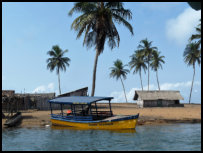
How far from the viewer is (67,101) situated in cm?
1777

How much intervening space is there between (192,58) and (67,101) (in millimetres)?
40230

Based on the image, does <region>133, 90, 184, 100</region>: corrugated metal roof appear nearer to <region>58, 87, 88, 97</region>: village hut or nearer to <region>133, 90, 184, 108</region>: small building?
<region>133, 90, 184, 108</region>: small building

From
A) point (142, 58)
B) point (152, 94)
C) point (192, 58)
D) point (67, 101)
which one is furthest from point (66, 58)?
point (67, 101)

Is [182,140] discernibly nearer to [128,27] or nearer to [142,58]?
[128,27]

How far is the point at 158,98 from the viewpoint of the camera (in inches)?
1491

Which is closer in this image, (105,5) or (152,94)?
(105,5)

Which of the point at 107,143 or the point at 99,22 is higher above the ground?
the point at 99,22

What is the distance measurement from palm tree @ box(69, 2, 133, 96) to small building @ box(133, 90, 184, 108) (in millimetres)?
15920

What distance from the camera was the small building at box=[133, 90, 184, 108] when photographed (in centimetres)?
3781

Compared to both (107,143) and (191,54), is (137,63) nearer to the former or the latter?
(191,54)

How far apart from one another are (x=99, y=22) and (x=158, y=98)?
64.3ft

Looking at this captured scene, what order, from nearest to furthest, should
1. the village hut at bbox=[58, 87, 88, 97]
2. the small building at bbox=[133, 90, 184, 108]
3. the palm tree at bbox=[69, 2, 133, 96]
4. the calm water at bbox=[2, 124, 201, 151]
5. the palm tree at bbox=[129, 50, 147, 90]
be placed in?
the calm water at bbox=[2, 124, 201, 151] < the palm tree at bbox=[69, 2, 133, 96] < the village hut at bbox=[58, 87, 88, 97] < the small building at bbox=[133, 90, 184, 108] < the palm tree at bbox=[129, 50, 147, 90]

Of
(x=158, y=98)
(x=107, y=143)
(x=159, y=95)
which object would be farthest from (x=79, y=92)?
(x=107, y=143)

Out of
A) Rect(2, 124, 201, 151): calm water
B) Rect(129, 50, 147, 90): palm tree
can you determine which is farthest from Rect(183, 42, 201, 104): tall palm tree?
Rect(2, 124, 201, 151): calm water
